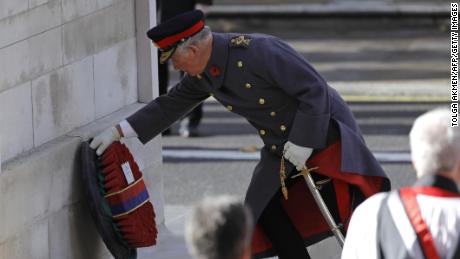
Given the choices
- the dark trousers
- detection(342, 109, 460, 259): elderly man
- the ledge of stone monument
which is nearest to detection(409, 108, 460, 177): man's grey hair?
detection(342, 109, 460, 259): elderly man

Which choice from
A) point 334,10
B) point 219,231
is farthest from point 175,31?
point 334,10

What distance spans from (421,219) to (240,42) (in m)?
2.12

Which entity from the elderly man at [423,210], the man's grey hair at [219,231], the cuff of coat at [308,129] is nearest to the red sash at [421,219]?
the elderly man at [423,210]

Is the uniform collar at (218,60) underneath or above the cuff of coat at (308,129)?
above

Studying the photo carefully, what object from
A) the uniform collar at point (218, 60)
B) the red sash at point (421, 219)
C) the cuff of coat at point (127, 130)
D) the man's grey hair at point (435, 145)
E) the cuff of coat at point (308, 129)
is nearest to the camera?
the man's grey hair at point (435, 145)

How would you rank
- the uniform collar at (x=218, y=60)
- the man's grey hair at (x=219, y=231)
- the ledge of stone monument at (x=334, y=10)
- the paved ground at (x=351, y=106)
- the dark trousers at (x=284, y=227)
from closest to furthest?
the man's grey hair at (x=219, y=231), the uniform collar at (x=218, y=60), the dark trousers at (x=284, y=227), the paved ground at (x=351, y=106), the ledge of stone monument at (x=334, y=10)

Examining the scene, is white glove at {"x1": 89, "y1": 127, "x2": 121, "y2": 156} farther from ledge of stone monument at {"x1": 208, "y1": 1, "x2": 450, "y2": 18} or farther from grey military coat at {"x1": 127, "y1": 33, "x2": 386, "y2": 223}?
ledge of stone monument at {"x1": 208, "y1": 1, "x2": 450, "y2": 18}

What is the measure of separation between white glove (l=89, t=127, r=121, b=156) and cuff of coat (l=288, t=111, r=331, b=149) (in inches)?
36.0

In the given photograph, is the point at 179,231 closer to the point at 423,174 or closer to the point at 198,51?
the point at 198,51

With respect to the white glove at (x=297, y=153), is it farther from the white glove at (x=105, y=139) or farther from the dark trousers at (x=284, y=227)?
the white glove at (x=105, y=139)

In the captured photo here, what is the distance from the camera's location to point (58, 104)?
664cm

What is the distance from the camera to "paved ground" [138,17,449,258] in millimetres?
9664

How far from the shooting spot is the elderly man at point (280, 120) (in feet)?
20.3

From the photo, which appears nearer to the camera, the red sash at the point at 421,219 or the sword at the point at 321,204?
the red sash at the point at 421,219
